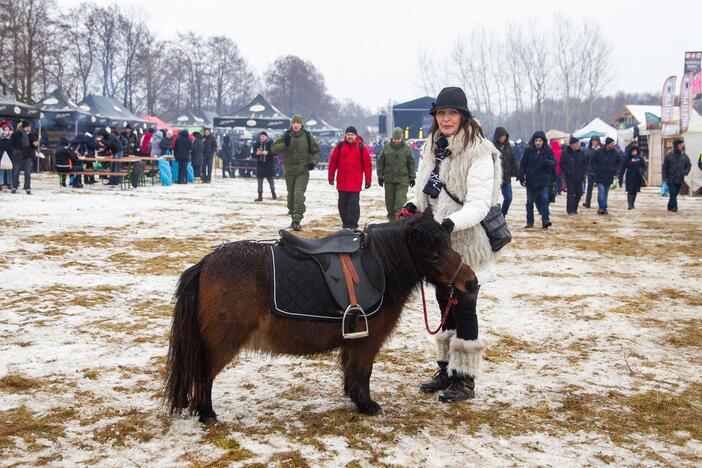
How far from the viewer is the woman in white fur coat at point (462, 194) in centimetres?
383

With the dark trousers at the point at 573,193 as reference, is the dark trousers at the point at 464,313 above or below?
below

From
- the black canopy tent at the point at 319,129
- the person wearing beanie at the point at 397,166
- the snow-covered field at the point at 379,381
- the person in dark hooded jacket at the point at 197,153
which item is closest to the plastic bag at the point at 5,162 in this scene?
the person in dark hooded jacket at the point at 197,153

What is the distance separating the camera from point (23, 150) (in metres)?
15.8

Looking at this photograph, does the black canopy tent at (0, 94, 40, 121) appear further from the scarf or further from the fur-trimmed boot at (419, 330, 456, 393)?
the fur-trimmed boot at (419, 330, 456, 393)

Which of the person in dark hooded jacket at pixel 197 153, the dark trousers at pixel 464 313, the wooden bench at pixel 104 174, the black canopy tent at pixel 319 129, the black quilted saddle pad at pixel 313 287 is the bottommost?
the dark trousers at pixel 464 313

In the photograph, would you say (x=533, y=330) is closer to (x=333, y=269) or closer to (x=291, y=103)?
(x=333, y=269)

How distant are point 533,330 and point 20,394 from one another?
3947 millimetres

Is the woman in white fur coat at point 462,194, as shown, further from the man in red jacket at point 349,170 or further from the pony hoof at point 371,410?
the man in red jacket at point 349,170

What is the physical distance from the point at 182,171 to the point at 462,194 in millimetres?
19859

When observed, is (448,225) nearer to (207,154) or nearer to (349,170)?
Result: (349,170)

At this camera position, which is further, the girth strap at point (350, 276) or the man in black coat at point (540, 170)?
the man in black coat at point (540, 170)

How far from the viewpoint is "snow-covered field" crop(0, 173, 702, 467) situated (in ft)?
10.5

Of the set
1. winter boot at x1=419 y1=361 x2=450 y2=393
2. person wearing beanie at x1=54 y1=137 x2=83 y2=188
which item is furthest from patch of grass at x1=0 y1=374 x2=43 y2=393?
person wearing beanie at x1=54 y1=137 x2=83 y2=188

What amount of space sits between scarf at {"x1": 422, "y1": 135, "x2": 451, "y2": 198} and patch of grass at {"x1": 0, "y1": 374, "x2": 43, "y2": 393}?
2668 millimetres
